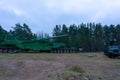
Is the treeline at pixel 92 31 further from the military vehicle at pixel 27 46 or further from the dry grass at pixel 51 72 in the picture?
the dry grass at pixel 51 72

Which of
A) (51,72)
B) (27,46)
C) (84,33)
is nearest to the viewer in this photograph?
(51,72)

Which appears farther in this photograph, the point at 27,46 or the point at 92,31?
the point at 92,31

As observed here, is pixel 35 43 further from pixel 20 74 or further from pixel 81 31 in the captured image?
pixel 81 31

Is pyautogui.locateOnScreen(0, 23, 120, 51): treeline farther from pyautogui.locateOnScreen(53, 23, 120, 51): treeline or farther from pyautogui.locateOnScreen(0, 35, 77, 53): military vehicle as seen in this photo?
pyautogui.locateOnScreen(0, 35, 77, 53): military vehicle

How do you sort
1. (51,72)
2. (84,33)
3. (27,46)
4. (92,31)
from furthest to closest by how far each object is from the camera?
(92,31), (84,33), (27,46), (51,72)

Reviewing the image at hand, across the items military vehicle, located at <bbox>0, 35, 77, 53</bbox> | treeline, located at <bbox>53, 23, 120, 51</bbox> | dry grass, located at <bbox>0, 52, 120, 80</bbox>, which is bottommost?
dry grass, located at <bbox>0, 52, 120, 80</bbox>

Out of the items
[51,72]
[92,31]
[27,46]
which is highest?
[92,31]

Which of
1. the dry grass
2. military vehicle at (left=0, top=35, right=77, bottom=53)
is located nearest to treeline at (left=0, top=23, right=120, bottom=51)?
military vehicle at (left=0, top=35, right=77, bottom=53)

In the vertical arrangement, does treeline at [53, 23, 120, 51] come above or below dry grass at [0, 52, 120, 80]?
above

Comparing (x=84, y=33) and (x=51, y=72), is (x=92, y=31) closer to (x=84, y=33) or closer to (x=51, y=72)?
(x=84, y=33)

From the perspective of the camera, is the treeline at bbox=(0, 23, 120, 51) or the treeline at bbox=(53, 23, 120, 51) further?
the treeline at bbox=(53, 23, 120, 51)

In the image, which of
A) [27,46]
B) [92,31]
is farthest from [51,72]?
[92,31]

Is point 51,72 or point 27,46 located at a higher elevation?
point 27,46

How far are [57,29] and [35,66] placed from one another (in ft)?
176
